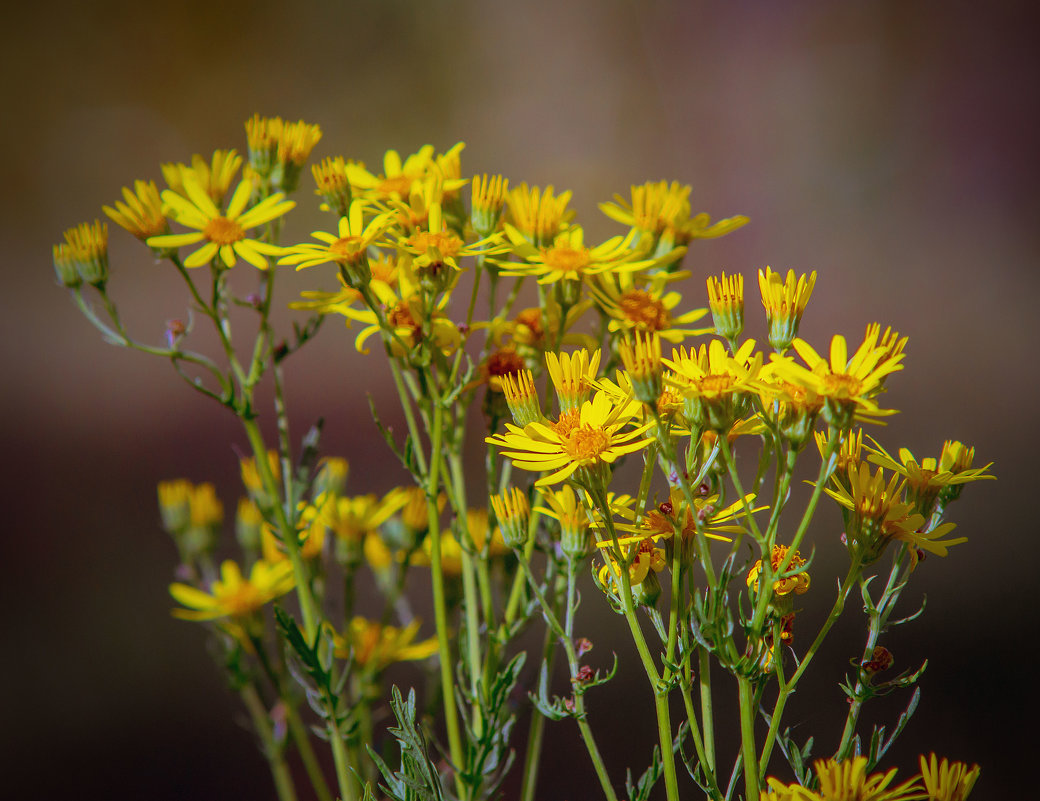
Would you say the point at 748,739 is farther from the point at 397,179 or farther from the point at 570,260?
the point at 397,179

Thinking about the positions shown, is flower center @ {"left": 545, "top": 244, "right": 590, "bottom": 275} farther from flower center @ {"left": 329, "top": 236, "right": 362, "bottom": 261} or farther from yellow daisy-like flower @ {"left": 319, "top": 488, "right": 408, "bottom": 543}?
yellow daisy-like flower @ {"left": 319, "top": 488, "right": 408, "bottom": 543}

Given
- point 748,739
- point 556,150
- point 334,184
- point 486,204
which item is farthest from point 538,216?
point 556,150

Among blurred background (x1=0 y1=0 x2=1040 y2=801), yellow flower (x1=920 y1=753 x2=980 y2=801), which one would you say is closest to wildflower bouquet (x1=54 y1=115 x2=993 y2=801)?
yellow flower (x1=920 y1=753 x2=980 y2=801)

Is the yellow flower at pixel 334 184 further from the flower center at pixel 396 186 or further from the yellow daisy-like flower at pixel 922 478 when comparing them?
the yellow daisy-like flower at pixel 922 478

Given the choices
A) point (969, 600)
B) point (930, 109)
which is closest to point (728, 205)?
point (930, 109)

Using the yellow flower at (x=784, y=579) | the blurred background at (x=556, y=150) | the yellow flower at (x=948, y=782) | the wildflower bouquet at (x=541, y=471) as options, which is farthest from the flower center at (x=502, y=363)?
the blurred background at (x=556, y=150)
